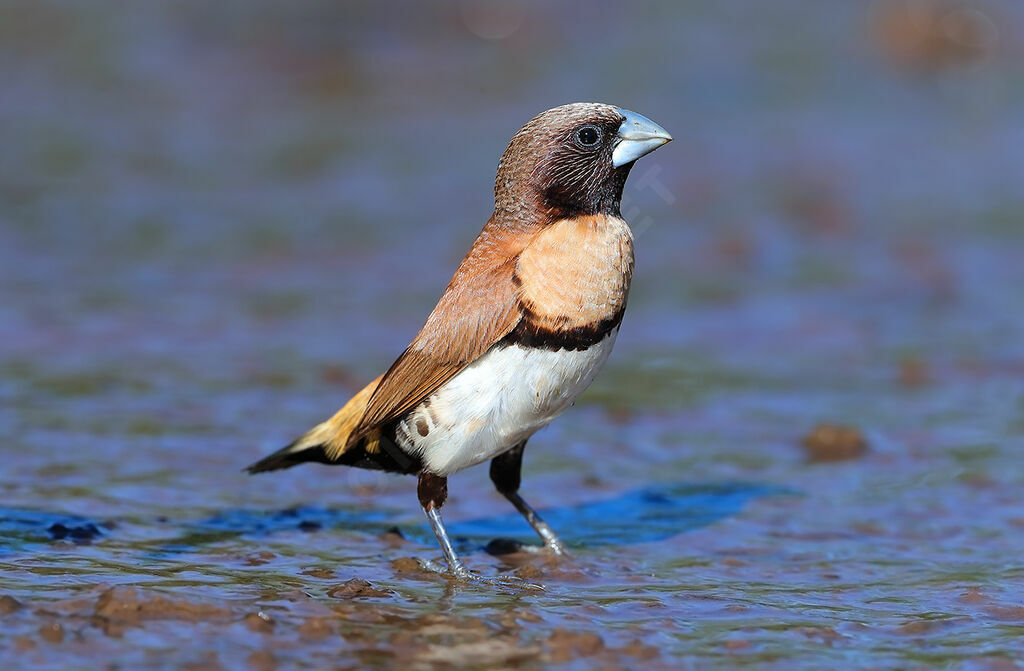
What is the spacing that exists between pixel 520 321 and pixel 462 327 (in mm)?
236

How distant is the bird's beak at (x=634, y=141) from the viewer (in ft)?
18.3

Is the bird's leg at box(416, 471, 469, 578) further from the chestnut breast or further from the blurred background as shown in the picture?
the chestnut breast

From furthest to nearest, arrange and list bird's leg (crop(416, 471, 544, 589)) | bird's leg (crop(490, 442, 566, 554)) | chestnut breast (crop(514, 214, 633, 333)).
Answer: bird's leg (crop(490, 442, 566, 554)) → bird's leg (crop(416, 471, 544, 589)) → chestnut breast (crop(514, 214, 633, 333))

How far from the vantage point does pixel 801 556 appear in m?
5.89

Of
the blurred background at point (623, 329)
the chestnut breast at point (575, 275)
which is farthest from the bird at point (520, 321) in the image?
the blurred background at point (623, 329)

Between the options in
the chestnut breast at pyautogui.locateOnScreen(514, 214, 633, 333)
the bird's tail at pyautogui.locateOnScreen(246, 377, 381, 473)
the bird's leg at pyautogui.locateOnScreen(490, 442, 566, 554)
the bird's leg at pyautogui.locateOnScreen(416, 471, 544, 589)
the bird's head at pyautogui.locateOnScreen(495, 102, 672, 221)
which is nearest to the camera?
the chestnut breast at pyautogui.locateOnScreen(514, 214, 633, 333)

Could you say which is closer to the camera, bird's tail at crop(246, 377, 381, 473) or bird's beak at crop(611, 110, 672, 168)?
bird's beak at crop(611, 110, 672, 168)

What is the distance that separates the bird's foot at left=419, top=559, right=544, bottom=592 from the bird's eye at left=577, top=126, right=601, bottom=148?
A: 1649mm

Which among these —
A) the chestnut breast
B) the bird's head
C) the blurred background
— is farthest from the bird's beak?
the blurred background

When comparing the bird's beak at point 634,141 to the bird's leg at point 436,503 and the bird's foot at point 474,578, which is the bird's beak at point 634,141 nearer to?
the bird's leg at point 436,503

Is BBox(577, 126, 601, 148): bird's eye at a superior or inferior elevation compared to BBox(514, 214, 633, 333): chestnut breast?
superior

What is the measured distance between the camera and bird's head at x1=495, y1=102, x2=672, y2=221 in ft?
18.1

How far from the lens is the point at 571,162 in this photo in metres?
5.52

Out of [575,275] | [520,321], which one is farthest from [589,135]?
[520,321]
